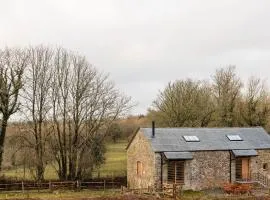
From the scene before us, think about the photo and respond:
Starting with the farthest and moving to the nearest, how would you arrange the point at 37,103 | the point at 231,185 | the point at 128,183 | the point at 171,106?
1. the point at 171,106
2. the point at 37,103
3. the point at 128,183
4. the point at 231,185

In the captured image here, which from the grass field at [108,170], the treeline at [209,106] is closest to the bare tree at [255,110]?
the treeline at [209,106]

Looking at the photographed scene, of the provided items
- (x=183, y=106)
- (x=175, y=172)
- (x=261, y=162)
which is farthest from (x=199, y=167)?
(x=183, y=106)

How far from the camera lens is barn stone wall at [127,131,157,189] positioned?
35.4m

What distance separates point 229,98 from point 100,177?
80.6ft

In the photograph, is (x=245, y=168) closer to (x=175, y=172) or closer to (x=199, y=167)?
(x=199, y=167)

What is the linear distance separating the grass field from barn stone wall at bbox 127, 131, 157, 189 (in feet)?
16.9

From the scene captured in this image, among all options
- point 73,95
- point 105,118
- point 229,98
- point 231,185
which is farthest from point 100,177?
point 229,98

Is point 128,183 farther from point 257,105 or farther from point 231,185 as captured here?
point 257,105

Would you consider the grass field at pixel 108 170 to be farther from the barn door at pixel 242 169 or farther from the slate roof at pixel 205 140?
the barn door at pixel 242 169

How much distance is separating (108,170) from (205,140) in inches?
676

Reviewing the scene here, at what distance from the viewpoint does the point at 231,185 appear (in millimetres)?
33375

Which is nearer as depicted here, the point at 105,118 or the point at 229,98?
the point at 105,118

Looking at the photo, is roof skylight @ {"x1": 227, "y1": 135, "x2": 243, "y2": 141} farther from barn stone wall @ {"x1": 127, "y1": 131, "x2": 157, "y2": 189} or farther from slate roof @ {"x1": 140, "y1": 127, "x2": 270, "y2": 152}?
barn stone wall @ {"x1": 127, "y1": 131, "x2": 157, "y2": 189}

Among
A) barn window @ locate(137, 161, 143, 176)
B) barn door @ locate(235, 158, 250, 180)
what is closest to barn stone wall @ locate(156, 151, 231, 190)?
barn door @ locate(235, 158, 250, 180)
